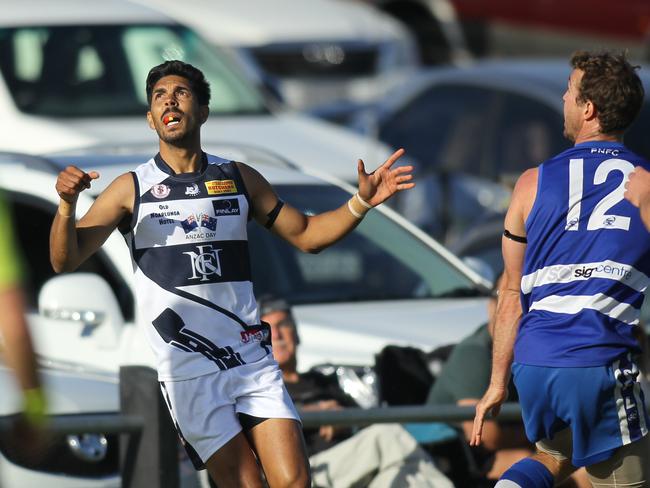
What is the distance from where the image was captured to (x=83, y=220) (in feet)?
17.2

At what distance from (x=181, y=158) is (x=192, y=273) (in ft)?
1.32

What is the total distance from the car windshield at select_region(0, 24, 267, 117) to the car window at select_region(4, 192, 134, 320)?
8.26 feet

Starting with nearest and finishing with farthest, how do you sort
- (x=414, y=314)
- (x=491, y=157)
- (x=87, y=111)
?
(x=414, y=314) → (x=87, y=111) → (x=491, y=157)

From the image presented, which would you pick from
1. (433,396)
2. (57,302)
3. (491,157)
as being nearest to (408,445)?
(433,396)

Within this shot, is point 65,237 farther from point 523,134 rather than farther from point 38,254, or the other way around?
point 523,134

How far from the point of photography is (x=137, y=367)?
589cm

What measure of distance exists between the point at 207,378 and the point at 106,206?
25.2 inches

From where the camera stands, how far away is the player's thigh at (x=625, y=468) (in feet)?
17.0

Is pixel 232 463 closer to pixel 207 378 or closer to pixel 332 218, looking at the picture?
pixel 207 378

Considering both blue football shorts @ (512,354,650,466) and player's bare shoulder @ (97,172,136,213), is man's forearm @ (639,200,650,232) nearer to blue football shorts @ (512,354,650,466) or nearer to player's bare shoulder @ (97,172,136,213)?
blue football shorts @ (512,354,650,466)

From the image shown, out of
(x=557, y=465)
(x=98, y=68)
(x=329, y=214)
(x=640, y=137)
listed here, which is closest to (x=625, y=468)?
(x=557, y=465)


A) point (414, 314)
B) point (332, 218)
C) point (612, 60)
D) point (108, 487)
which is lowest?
point (108, 487)

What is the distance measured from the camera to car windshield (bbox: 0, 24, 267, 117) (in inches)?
404

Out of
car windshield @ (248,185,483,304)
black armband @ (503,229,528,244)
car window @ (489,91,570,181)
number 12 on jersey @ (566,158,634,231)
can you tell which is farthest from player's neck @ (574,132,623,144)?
car window @ (489,91,570,181)
